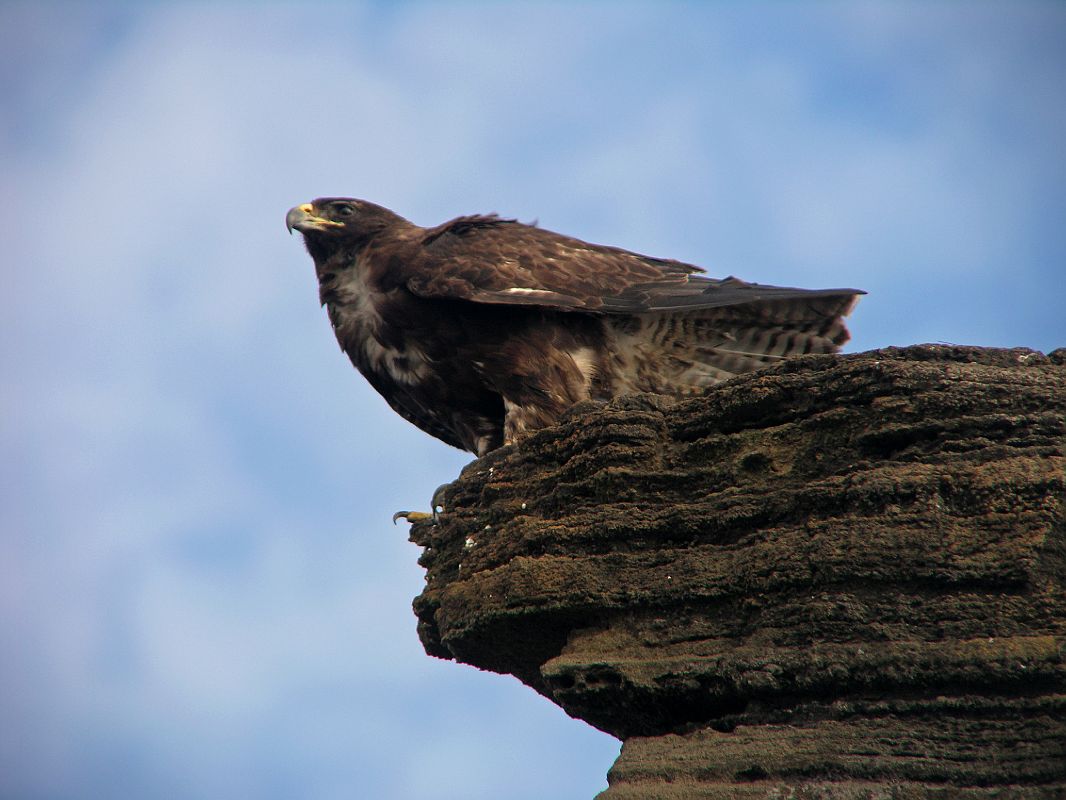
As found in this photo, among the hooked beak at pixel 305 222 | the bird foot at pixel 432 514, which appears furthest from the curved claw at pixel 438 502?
the hooked beak at pixel 305 222

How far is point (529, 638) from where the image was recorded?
20.7 ft

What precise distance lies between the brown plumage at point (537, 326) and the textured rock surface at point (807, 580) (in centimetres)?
209

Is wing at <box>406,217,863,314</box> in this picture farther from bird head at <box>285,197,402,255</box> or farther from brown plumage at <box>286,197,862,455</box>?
bird head at <box>285,197,402,255</box>

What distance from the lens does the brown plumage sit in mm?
8516

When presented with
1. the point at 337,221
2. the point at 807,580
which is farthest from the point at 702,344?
the point at 807,580

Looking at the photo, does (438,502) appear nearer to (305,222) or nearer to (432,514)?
(432,514)

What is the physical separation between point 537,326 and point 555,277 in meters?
0.45

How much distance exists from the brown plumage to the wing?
0.04ft

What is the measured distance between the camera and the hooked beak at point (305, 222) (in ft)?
32.7

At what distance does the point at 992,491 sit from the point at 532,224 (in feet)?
18.2

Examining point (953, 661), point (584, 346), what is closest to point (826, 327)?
point (584, 346)

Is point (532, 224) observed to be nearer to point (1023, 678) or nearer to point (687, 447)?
point (687, 447)

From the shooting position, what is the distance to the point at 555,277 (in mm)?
8961

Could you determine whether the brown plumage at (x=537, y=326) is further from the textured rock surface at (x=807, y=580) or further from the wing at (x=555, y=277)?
the textured rock surface at (x=807, y=580)
